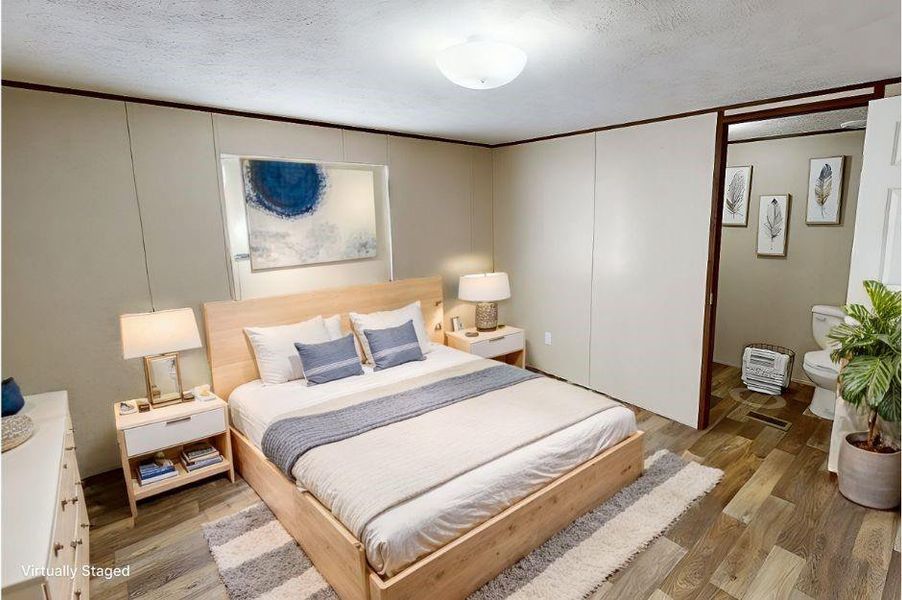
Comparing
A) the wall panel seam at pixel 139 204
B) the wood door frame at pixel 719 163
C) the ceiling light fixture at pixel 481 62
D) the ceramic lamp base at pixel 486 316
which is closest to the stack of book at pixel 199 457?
the wall panel seam at pixel 139 204

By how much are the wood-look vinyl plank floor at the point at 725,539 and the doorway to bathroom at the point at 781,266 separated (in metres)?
0.57

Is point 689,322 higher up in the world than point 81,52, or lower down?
lower down

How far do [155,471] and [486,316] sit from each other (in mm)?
2855

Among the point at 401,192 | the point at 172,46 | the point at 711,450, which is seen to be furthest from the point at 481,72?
the point at 711,450

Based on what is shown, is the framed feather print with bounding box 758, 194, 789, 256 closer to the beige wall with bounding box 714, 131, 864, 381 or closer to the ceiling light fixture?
the beige wall with bounding box 714, 131, 864, 381

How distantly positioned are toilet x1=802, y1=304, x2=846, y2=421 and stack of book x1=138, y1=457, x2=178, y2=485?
4.39m

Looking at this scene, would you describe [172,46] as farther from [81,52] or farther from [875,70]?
[875,70]

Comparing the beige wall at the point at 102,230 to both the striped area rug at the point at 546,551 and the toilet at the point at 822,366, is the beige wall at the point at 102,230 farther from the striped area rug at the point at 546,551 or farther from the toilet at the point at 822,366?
the toilet at the point at 822,366

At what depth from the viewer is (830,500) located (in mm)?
2584

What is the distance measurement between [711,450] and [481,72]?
289 centimetres

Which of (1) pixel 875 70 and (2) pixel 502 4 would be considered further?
(1) pixel 875 70

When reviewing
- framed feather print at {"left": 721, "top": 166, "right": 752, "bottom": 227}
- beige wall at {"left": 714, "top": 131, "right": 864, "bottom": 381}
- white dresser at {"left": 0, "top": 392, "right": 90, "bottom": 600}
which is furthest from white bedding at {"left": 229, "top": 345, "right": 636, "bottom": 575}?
framed feather print at {"left": 721, "top": 166, "right": 752, "bottom": 227}

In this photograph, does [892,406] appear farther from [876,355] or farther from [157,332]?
[157,332]

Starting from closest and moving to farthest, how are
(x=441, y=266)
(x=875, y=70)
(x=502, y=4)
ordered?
(x=502, y=4) → (x=875, y=70) → (x=441, y=266)
